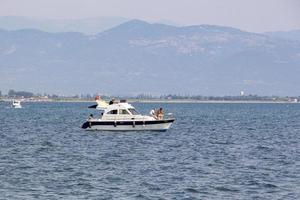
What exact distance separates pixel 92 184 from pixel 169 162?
13446 millimetres

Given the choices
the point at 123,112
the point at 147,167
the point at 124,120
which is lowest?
the point at 147,167

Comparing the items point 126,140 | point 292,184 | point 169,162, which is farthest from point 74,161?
point 126,140

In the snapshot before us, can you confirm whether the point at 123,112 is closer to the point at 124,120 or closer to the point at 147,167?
the point at 124,120

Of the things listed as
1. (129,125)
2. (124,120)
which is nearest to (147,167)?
(124,120)

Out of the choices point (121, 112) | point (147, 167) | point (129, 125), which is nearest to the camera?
point (147, 167)

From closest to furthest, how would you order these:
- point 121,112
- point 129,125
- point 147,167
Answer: point 147,167 → point 121,112 → point 129,125

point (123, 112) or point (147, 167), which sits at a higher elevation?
point (123, 112)

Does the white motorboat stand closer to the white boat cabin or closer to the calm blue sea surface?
the white boat cabin

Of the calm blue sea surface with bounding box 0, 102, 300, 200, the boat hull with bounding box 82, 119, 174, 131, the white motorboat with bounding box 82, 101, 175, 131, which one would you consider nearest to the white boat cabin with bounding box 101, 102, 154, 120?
the white motorboat with bounding box 82, 101, 175, 131

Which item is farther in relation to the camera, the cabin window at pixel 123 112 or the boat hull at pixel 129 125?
the boat hull at pixel 129 125

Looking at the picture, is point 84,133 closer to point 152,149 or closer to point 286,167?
point 152,149

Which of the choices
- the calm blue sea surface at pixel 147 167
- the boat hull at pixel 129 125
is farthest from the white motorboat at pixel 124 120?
the calm blue sea surface at pixel 147 167

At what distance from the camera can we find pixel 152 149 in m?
72.8

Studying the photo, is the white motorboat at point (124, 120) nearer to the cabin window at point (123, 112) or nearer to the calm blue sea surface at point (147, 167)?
the cabin window at point (123, 112)
